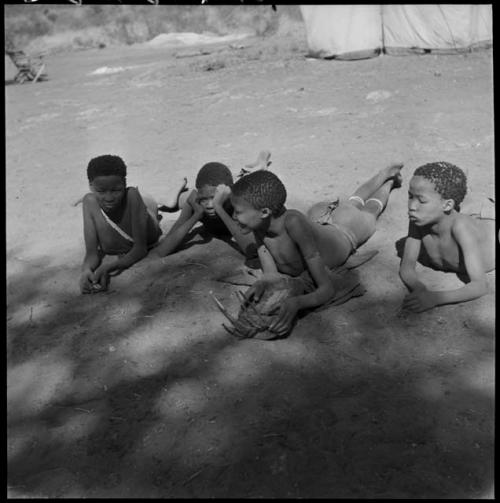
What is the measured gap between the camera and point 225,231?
4348 millimetres

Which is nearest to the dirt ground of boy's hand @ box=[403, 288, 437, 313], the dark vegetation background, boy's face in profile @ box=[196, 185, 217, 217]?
boy's hand @ box=[403, 288, 437, 313]

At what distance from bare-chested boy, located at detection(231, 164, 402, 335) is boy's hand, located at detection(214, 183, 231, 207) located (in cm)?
54

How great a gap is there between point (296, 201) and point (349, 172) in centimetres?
72

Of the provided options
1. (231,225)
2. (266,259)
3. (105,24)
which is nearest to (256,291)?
(266,259)

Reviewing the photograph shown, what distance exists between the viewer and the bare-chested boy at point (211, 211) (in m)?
3.89

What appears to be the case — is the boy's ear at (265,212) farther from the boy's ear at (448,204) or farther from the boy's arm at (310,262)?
the boy's ear at (448,204)

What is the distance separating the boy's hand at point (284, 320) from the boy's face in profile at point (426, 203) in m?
0.87

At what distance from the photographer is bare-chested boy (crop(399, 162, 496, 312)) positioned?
3.16m

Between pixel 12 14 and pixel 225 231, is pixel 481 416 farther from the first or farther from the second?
pixel 12 14

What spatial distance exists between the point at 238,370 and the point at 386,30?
10037mm

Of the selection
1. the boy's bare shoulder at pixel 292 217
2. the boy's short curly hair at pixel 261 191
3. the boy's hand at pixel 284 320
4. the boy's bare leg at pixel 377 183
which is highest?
the boy's short curly hair at pixel 261 191

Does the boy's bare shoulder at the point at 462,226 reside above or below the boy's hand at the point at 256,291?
above

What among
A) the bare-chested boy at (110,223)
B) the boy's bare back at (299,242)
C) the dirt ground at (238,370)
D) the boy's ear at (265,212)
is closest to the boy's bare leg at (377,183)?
the dirt ground at (238,370)

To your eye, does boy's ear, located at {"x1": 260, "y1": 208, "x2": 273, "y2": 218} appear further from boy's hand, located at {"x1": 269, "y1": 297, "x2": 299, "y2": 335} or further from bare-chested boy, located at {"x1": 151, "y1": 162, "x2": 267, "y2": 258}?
bare-chested boy, located at {"x1": 151, "y1": 162, "x2": 267, "y2": 258}
